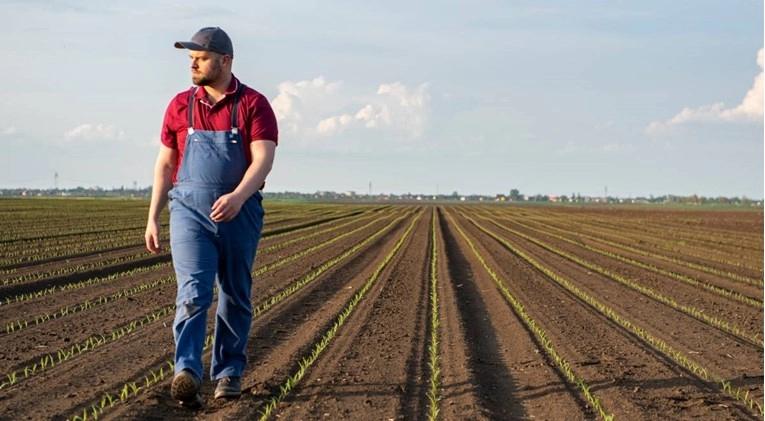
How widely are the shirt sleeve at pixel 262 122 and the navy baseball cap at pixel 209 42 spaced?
33cm

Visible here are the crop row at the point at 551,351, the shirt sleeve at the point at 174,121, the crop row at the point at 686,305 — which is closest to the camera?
the shirt sleeve at the point at 174,121

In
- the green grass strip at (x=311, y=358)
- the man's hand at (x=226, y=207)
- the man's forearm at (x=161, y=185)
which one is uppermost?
the man's forearm at (x=161, y=185)

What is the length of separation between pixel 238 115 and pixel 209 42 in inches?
16.1

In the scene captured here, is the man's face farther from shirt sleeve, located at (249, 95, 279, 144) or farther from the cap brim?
shirt sleeve, located at (249, 95, 279, 144)

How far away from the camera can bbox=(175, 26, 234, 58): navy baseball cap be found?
4934 mm

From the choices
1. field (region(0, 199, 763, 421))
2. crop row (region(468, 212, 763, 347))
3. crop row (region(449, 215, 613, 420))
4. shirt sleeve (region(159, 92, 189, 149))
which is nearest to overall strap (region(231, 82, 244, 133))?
shirt sleeve (region(159, 92, 189, 149))

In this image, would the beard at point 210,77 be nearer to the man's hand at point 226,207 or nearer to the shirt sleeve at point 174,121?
the shirt sleeve at point 174,121

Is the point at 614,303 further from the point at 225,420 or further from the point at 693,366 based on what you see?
the point at 225,420

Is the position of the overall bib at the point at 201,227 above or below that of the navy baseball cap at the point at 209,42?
below

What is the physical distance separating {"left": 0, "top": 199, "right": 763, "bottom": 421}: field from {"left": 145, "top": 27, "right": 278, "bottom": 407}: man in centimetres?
57

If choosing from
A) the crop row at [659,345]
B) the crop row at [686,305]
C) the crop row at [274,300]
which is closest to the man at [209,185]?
the crop row at [274,300]

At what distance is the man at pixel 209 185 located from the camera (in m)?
4.93

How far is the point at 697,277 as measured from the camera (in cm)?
1691

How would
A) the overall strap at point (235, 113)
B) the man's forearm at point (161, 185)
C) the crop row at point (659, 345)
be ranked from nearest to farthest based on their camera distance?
1. the overall strap at point (235, 113)
2. the man's forearm at point (161, 185)
3. the crop row at point (659, 345)
